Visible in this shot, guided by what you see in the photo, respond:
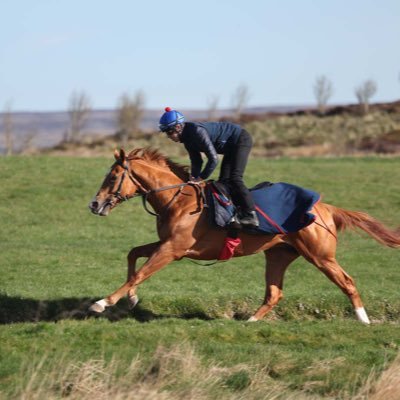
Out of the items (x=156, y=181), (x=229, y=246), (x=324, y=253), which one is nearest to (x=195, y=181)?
(x=156, y=181)

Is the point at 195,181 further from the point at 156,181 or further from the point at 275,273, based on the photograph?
the point at 275,273

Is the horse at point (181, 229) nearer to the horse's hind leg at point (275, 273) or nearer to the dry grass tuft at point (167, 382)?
the horse's hind leg at point (275, 273)

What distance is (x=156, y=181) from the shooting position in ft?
41.8

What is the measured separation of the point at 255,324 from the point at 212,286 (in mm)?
3321

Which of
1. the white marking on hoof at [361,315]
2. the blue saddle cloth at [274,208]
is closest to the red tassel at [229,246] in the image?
the blue saddle cloth at [274,208]

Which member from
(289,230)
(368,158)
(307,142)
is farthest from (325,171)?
(307,142)

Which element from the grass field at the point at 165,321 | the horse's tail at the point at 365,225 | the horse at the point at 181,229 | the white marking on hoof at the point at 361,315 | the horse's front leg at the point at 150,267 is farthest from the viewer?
the horse's tail at the point at 365,225

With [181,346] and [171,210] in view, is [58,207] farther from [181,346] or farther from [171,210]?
[181,346]

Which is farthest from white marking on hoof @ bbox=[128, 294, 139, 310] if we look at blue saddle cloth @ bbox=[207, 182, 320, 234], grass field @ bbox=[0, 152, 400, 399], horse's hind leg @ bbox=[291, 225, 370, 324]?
horse's hind leg @ bbox=[291, 225, 370, 324]

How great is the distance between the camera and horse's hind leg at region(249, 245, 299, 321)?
1316 centimetres

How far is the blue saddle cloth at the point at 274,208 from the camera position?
1250 centimetres

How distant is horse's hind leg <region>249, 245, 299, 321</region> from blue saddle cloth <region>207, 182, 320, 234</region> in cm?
65

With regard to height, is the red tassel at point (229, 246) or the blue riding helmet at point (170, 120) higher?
the blue riding helmet at point (170, 120)

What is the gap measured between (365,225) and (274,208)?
1.57 metres
